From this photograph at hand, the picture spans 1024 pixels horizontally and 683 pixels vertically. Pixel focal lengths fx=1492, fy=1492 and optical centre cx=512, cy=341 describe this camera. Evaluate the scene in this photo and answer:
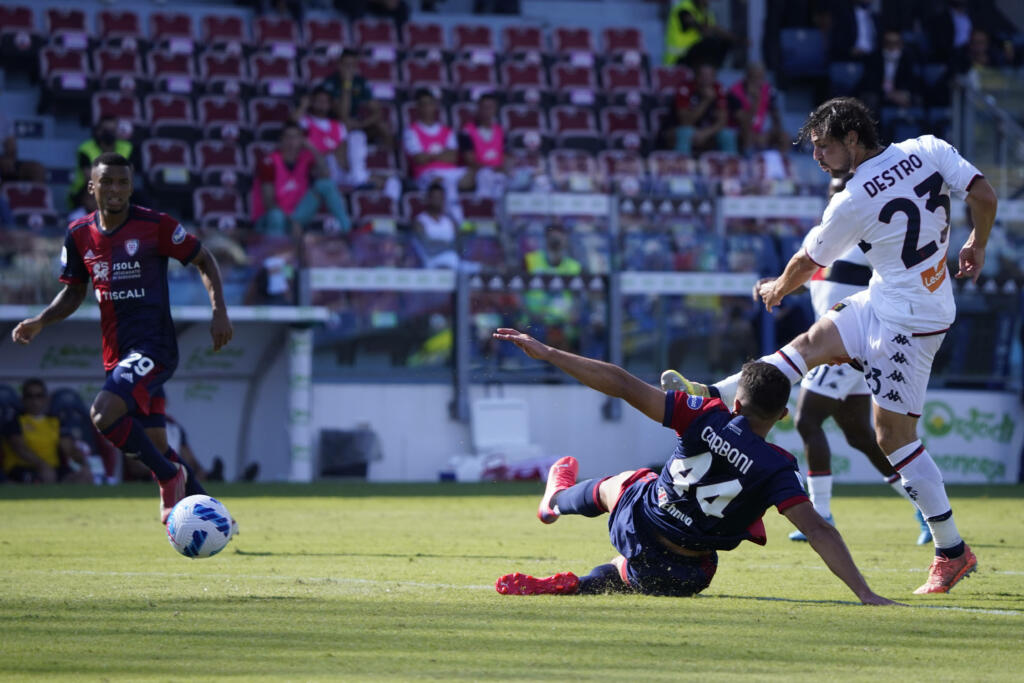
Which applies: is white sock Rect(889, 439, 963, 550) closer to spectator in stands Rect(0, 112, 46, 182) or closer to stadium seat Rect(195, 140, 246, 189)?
stadium seat Rect(195, 140, 246, 189)

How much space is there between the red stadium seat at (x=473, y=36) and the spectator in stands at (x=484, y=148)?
2.79 metres

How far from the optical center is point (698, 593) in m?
6.50

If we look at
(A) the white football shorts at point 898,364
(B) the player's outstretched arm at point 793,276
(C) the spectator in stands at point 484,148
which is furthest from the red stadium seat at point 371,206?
(A) the white football shorts at point 898,364

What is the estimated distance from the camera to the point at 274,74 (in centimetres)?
2023

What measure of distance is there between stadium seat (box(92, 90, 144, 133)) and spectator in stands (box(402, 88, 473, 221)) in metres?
3.49

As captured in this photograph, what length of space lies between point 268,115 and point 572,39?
214 inches

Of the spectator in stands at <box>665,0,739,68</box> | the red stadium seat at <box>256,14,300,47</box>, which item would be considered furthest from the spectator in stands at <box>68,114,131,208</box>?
the spectator in stands at <box>665,0,739,68</box>

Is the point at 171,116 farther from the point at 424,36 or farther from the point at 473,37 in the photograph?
the point at 473,37

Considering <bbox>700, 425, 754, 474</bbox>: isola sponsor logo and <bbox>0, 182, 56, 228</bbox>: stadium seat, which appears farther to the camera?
<bbox>0, 182, 56, 228</bbox>: stadium seat

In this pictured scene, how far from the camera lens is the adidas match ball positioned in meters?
7.30

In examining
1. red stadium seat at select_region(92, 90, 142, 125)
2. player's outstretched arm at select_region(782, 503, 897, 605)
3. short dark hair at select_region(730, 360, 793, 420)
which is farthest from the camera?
red stadium seat at select_region(92, 90, 142, 125)

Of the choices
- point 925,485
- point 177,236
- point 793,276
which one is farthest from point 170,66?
point 925,485

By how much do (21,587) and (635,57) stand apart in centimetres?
1722

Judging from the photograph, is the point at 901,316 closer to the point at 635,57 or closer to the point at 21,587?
the point at 21,587
